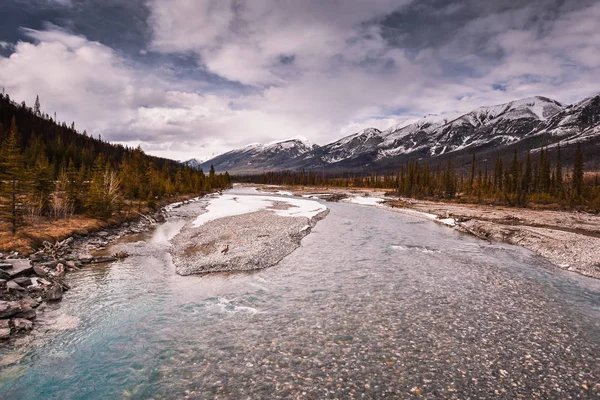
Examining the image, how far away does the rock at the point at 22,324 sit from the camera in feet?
47.1

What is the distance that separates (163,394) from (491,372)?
38.1 feet

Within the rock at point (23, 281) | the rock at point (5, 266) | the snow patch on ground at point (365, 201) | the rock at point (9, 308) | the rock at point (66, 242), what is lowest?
the snow patch on ground at point (365, 201)

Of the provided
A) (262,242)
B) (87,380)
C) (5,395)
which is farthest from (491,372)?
(262,242)

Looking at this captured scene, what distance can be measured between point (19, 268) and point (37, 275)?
1.08 m

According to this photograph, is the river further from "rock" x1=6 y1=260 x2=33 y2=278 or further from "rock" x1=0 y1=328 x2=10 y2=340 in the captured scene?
"rock" x1=6 y1=260 x2=33 y2=278

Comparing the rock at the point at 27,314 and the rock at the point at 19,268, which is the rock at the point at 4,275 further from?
the rock at the point at 27,314

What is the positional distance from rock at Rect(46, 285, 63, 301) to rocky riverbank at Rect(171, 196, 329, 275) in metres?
7.46

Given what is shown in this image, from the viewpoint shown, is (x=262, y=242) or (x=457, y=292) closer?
(x=457, y=292)

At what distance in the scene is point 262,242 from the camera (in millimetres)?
32844

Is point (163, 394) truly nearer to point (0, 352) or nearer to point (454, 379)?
point (0, 352)

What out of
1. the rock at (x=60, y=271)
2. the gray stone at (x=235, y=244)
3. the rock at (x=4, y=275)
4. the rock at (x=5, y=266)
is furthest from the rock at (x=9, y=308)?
the gray stone at (x=235, y=244)

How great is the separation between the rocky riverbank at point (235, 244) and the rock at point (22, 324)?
9734 mm

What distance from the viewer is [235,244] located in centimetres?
3200

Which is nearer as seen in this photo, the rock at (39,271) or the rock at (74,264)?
the rock at (39,271)
